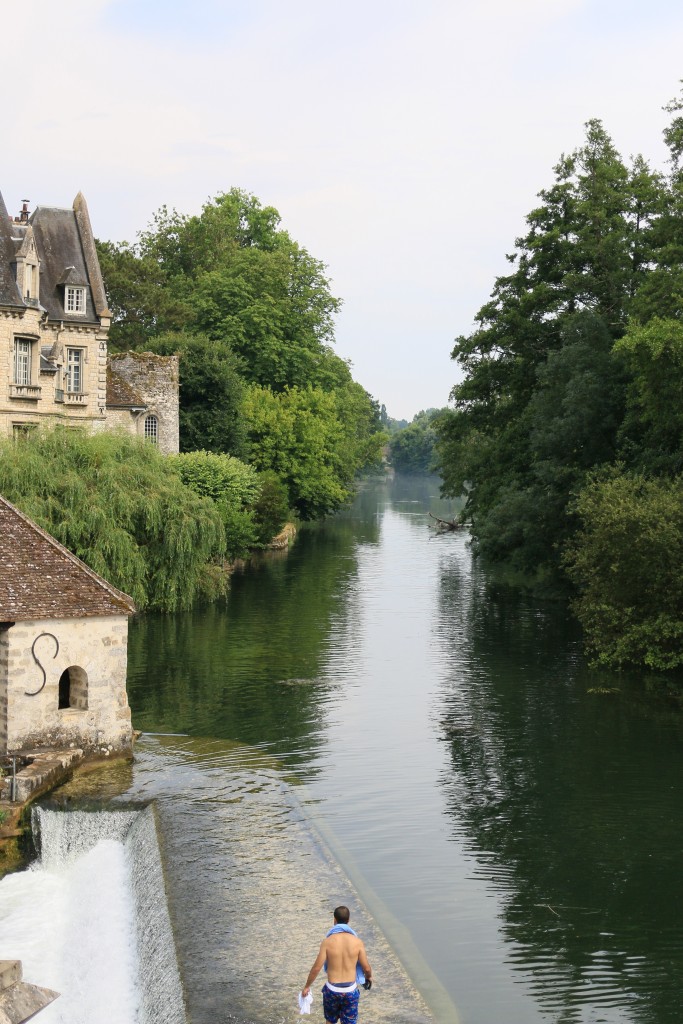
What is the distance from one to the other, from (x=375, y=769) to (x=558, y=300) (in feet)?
99.5

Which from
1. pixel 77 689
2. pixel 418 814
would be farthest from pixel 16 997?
pixel 77 689

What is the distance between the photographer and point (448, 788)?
75.5ft

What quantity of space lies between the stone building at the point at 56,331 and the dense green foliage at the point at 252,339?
8.62 m

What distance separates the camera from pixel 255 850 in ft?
61.5

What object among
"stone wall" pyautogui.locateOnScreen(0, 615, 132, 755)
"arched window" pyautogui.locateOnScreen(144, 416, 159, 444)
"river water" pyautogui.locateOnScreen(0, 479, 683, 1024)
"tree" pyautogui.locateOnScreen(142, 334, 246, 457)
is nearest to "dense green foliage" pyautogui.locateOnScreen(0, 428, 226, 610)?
"river water" pyautogui.locateOnScreen(0, 479, 683, 1024)

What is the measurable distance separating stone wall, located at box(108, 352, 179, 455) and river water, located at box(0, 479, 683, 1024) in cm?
2167

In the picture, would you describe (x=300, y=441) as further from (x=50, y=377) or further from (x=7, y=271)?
(x=7, y=271)

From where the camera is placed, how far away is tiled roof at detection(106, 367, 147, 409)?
57594 mm

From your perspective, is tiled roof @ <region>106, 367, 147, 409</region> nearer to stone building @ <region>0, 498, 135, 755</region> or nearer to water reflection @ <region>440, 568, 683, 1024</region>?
water reflection @ <region>440, 568, 683, 1024</region>

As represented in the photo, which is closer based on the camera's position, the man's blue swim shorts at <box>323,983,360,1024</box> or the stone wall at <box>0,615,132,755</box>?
the man's blue swim shorts at <box>323,983,360,1024</box>

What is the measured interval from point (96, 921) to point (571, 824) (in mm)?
8585

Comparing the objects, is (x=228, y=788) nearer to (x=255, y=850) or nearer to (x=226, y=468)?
(x=255, y=850)

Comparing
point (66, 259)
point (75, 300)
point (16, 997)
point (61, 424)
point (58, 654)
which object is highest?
point (66, 259)

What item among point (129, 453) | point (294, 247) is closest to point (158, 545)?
point (129, 453)
